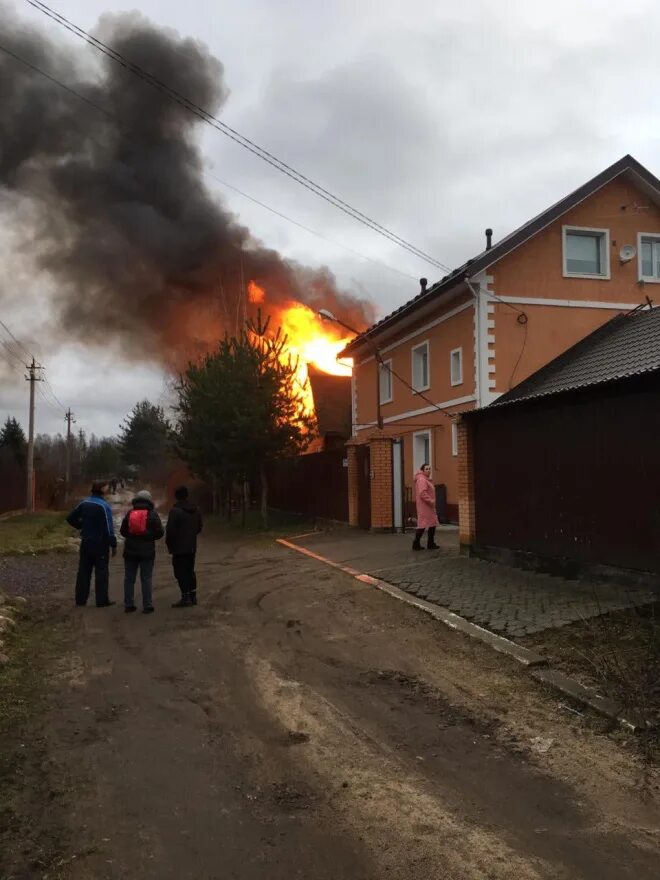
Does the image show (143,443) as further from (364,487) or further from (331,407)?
(364,487)

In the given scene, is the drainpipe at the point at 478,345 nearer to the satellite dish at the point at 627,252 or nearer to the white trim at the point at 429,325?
the white trim at the point at 429,325

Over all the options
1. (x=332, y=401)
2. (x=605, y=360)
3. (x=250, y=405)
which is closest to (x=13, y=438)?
(x=332, y=401)

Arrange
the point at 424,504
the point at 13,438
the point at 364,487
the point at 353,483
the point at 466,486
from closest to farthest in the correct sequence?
the point at 466,486, the point at 424,504, the point at 364,487, the point at 353,483, the point at 13,438

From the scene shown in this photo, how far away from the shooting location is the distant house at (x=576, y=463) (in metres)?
7.47

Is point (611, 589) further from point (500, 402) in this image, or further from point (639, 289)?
point (639, 289)

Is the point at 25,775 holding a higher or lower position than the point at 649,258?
lower

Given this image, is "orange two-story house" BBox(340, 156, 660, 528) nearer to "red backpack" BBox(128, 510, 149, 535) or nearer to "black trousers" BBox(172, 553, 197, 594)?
"black trousers" BBox(172, 553, 197, 594)

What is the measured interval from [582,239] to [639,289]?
1.95 meters

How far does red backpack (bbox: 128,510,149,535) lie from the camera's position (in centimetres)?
830

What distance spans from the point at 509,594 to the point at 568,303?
11323 mm

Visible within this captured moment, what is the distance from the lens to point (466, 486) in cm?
1096

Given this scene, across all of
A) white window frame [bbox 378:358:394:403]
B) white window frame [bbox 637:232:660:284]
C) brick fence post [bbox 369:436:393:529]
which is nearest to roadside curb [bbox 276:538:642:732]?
brick fence post [bbox 369:436:393:529]

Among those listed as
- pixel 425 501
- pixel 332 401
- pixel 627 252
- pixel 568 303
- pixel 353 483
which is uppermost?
pixel 627 252

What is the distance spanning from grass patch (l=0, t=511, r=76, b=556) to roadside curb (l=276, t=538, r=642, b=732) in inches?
345
